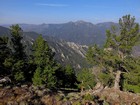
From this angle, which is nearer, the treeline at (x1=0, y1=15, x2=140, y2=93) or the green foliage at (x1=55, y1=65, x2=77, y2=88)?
the treeline at (x1=0, y1=15, x2=140, y2=93)

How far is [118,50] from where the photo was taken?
4125 cm

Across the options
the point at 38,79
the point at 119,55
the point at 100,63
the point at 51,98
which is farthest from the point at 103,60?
the point at 38,79

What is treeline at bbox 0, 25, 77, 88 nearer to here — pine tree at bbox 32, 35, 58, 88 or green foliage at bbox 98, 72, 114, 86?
pine tree at bbox 32, 35, 58, 88

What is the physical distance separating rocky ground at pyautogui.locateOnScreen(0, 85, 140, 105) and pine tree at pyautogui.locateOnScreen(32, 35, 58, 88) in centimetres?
2254

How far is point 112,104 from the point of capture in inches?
1218

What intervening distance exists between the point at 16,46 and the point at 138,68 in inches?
1253

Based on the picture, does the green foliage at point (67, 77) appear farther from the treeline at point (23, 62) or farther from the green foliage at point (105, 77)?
the green foliage at point (105, 77)

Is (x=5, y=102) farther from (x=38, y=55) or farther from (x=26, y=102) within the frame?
(x=38, y=55)

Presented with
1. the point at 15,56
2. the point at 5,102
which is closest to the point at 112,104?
the point at 5,102

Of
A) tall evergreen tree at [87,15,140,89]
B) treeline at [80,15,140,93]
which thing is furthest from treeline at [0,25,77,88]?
tall evergreen tree at [87,15,140,89]

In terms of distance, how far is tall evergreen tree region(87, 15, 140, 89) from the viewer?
39.4m

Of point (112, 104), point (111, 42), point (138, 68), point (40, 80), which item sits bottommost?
point (40, 80)

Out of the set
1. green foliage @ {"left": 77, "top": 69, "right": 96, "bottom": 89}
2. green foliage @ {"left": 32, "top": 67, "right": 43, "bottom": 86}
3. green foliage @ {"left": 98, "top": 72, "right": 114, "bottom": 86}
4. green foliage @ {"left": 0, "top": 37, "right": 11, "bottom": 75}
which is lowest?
green foliage @ {"left": 77, "top": 69, "right": 96, "bottom": 89}

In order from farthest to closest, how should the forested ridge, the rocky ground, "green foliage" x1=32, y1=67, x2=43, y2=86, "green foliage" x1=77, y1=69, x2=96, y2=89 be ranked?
"green foliage" x1=77, y1=69, x2=96, y2=89 < "green foliage" x1=32, y1=67, x2=43, y2=86 < the forested ridge < the rocky ground
